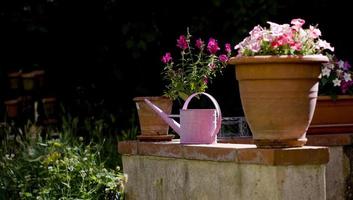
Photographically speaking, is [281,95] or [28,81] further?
[28,81]

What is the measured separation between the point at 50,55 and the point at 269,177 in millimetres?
5128

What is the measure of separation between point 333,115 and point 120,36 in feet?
10.1

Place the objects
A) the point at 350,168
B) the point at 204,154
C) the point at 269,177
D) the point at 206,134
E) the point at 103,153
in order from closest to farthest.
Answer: the point at 269,177 < the point at 204,154 < the point at 206,134 < the point at 350,168 < the point at 103,153

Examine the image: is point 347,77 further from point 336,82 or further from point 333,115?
point 333,115

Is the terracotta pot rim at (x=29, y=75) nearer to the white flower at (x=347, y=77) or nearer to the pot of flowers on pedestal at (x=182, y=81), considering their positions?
the pot of flowers on pedestal at (x=182, y=81)

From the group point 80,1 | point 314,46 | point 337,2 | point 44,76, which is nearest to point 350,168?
point 314,46

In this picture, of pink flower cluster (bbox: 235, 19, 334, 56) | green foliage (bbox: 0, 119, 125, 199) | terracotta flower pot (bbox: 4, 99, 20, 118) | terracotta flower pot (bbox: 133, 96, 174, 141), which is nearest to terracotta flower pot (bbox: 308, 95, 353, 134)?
terracotta flower pot (bbox: 133, 96, 174, 141)

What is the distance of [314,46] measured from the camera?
366 cm

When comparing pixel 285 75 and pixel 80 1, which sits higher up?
pixel 80 1

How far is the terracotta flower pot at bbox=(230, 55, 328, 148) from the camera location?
354 cm

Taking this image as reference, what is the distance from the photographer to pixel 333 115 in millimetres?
5168

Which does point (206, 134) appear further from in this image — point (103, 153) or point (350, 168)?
point (103, 153)

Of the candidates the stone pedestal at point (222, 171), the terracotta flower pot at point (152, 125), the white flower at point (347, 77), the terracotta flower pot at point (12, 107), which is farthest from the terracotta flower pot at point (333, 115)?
the terracotta flower pot at point (12, 107)

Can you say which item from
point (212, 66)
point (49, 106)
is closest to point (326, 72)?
point (212, 66)
